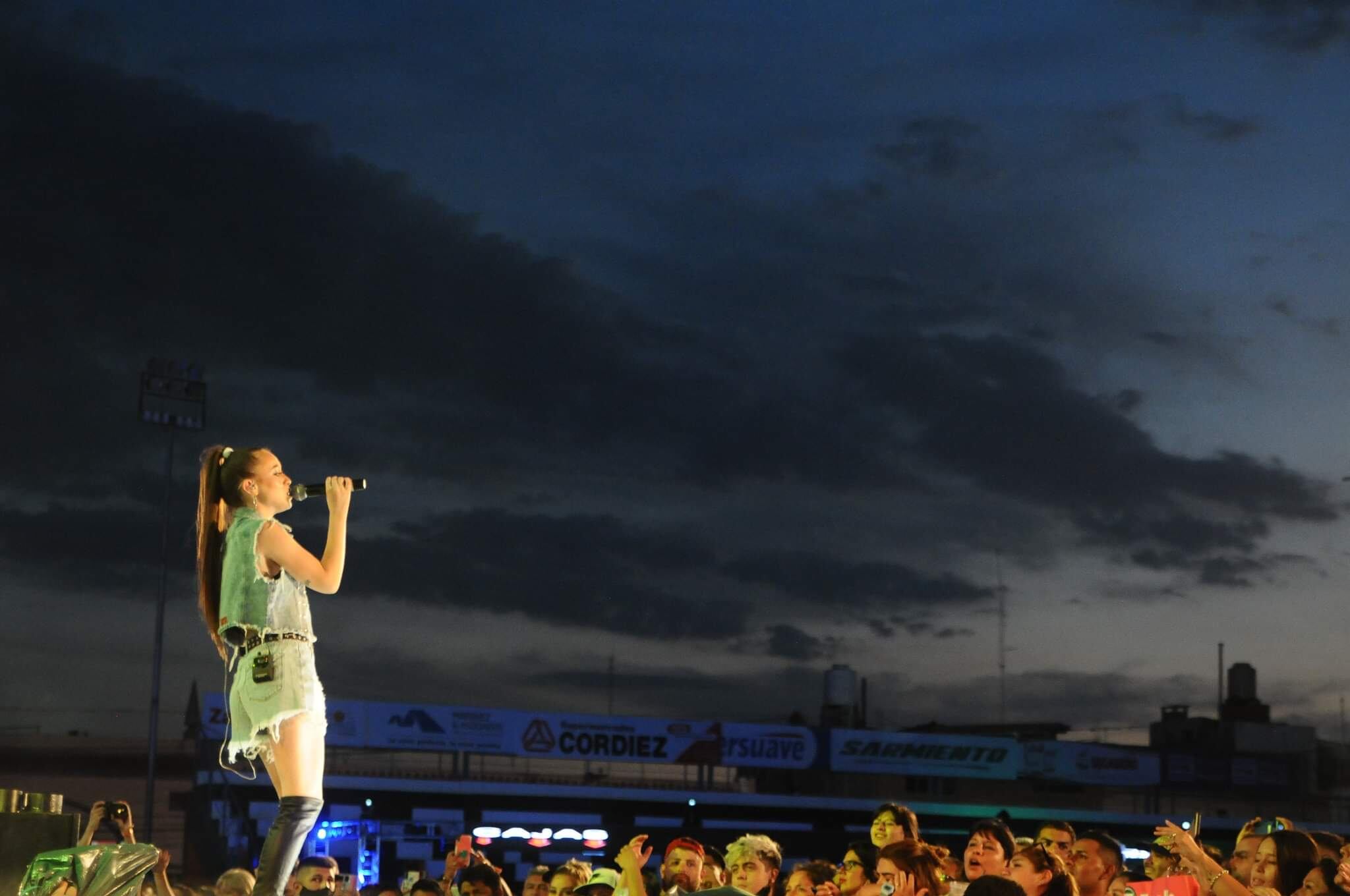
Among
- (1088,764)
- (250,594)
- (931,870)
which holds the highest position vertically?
(250,594)

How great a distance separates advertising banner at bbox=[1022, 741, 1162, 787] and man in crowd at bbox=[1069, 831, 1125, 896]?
41.5 m

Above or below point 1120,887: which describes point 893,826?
above

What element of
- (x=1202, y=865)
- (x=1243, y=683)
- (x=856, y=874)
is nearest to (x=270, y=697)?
(x=856, y=874)

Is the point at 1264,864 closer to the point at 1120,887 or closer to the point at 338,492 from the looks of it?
the point at 1120,887

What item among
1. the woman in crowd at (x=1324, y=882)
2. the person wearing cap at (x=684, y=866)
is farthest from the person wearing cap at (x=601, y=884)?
the woman in crowd at (x=1324, y=882)

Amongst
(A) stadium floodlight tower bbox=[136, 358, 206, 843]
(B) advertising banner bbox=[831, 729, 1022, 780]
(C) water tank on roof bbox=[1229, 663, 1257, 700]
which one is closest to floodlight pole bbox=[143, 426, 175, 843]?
(A) stadium floodlight tower bbox=[136, 358, 206, 843]

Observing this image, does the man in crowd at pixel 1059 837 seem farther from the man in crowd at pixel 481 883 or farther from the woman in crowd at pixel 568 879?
the man in crowd at pixel 481 883

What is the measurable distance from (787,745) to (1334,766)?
24982 millimetres

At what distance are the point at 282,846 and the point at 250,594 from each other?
34.0 inches

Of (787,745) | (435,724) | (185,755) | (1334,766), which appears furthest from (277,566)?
(1334,766)

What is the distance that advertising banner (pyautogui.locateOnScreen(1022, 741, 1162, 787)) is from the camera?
4919 centimetres

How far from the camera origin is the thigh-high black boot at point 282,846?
5.23m

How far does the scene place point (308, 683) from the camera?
5406 mm

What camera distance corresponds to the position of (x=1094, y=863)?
8.43 m
